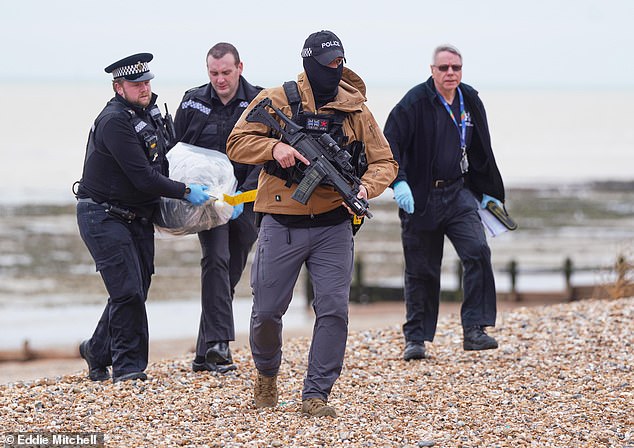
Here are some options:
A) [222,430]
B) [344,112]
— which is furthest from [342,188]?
[222,430]

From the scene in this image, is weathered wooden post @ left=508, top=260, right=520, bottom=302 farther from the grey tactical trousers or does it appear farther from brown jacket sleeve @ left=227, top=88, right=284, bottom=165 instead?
brown jacket sleeve @ left=227, top=88, right=284, bottom=165

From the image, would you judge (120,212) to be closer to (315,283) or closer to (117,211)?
(117,211)

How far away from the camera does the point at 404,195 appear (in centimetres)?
810

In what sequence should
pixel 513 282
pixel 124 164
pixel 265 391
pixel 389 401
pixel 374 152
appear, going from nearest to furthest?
pixel 374 152 < pixel 265 391 < pixel 389 401 < pixel 124 164 < pixel 513 282

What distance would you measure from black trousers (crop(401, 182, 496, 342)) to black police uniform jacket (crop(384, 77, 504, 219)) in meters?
0.15

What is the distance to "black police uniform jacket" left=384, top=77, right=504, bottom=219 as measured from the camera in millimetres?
8320

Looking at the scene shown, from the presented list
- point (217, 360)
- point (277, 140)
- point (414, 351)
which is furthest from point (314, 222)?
point (414, 351)

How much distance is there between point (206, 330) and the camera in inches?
317

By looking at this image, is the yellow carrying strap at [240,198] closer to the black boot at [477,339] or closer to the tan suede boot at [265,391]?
the tan suede boot at [265,391]

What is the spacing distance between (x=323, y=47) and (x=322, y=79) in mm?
176

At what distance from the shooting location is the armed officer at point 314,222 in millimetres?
6324

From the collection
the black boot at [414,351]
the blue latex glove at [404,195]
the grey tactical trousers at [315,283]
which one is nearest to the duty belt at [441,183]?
A: the blue latex glove at [404,195]

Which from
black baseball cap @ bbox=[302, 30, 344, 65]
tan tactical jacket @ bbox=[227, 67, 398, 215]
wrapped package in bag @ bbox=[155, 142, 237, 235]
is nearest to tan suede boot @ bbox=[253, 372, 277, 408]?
tan tactical jacket @ bbox=[227, 67, 398, 215]

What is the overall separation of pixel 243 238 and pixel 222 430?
7.80ft
